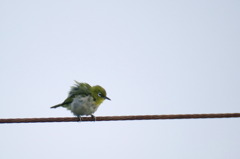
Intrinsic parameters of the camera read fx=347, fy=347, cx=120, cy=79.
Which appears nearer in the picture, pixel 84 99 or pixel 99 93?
pixel 84 99

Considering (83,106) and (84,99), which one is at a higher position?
(84,99)

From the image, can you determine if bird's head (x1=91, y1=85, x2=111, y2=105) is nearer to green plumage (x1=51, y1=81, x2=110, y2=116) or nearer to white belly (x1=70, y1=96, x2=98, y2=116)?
green plumage (x1=51, y1=81, x2=110, y2=116)

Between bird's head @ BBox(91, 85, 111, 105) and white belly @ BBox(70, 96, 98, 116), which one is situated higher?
bird's head @ BBox(91, 85, 111, 105)

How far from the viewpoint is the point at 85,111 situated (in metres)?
7.87

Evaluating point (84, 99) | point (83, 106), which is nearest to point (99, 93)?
point (84, 99)

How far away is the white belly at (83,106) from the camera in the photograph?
786cm

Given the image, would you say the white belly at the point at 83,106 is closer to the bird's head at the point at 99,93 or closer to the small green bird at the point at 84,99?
the small green bird at the point at 84,99

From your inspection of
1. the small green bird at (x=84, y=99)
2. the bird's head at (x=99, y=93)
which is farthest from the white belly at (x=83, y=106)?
the bird's head at (x=99, y=93)

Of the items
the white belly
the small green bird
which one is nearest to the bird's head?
the small green bird

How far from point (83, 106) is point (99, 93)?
89 centimetres

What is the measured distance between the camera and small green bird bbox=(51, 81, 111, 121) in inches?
311

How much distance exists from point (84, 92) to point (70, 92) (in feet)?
1.61

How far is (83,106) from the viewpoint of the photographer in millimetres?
7840

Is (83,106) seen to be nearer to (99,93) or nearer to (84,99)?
(84,99)
